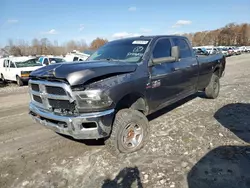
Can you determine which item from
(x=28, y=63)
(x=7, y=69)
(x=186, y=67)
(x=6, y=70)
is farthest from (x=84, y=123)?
(x=6, y=70)

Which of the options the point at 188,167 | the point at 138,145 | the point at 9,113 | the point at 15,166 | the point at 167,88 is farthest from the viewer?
the point at 9,113

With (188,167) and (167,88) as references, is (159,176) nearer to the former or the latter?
(188,167)

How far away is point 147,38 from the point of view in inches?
182

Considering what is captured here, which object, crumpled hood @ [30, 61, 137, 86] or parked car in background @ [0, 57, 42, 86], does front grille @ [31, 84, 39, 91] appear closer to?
crumpled hood @ [30, 61, 137, 86]

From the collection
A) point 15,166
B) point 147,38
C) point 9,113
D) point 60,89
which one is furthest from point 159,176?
point 9,113

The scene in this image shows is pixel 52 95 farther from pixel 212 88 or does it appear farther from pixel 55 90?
pixel 212 88

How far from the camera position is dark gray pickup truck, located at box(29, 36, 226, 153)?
3189 mm

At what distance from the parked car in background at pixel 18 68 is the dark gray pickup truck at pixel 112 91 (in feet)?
30.8

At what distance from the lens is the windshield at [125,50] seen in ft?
13.9

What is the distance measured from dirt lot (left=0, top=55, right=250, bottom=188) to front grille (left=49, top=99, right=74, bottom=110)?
919mm

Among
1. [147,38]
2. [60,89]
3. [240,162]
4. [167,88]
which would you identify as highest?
[147,38]

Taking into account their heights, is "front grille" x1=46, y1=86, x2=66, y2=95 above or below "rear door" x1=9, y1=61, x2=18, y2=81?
above

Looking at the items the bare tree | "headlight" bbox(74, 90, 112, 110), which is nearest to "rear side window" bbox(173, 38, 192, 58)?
"headlight" bbox(74, 90, 112, 110)

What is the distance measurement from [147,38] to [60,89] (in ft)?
7.34
